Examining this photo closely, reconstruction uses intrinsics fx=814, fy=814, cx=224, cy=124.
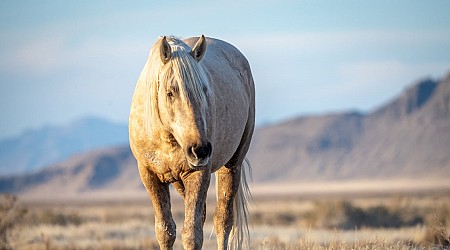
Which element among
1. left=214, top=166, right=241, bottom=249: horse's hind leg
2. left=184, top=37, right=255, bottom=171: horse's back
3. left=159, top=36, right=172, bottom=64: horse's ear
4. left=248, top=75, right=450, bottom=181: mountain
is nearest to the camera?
left=159, top=36, right=172, bottom=64: horse's ear

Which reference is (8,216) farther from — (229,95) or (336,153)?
(336,153)

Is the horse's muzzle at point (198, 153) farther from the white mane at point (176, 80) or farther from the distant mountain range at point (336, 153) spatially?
the distant mountain range at point (336, 153)

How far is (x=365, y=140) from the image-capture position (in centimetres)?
11494

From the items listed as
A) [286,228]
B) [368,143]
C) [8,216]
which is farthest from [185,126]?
[368,143]

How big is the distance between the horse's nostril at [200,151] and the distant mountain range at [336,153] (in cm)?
8965

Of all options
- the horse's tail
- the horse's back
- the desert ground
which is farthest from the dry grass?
the horse's back

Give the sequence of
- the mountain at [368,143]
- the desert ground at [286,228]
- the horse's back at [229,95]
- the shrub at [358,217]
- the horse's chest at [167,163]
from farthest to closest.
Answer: the mountain at [368,143]
the shrub at [358,217]
the desert ground at [286,228]
the horse's back at [229,95]
the horse's chest at [167,163]

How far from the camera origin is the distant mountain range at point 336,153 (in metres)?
103

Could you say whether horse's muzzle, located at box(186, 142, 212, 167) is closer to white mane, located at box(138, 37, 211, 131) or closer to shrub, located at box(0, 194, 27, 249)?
white mane, located at box(138, 37, 211, 131)

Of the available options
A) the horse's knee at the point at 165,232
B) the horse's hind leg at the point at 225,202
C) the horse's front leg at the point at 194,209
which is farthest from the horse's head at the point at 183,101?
the horse's hind leg at the point at 225,202

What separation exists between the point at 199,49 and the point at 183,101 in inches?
29.9

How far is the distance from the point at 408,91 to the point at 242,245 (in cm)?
11903

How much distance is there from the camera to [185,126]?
705 centimetres

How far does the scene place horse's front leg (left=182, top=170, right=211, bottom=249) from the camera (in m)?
7.56
